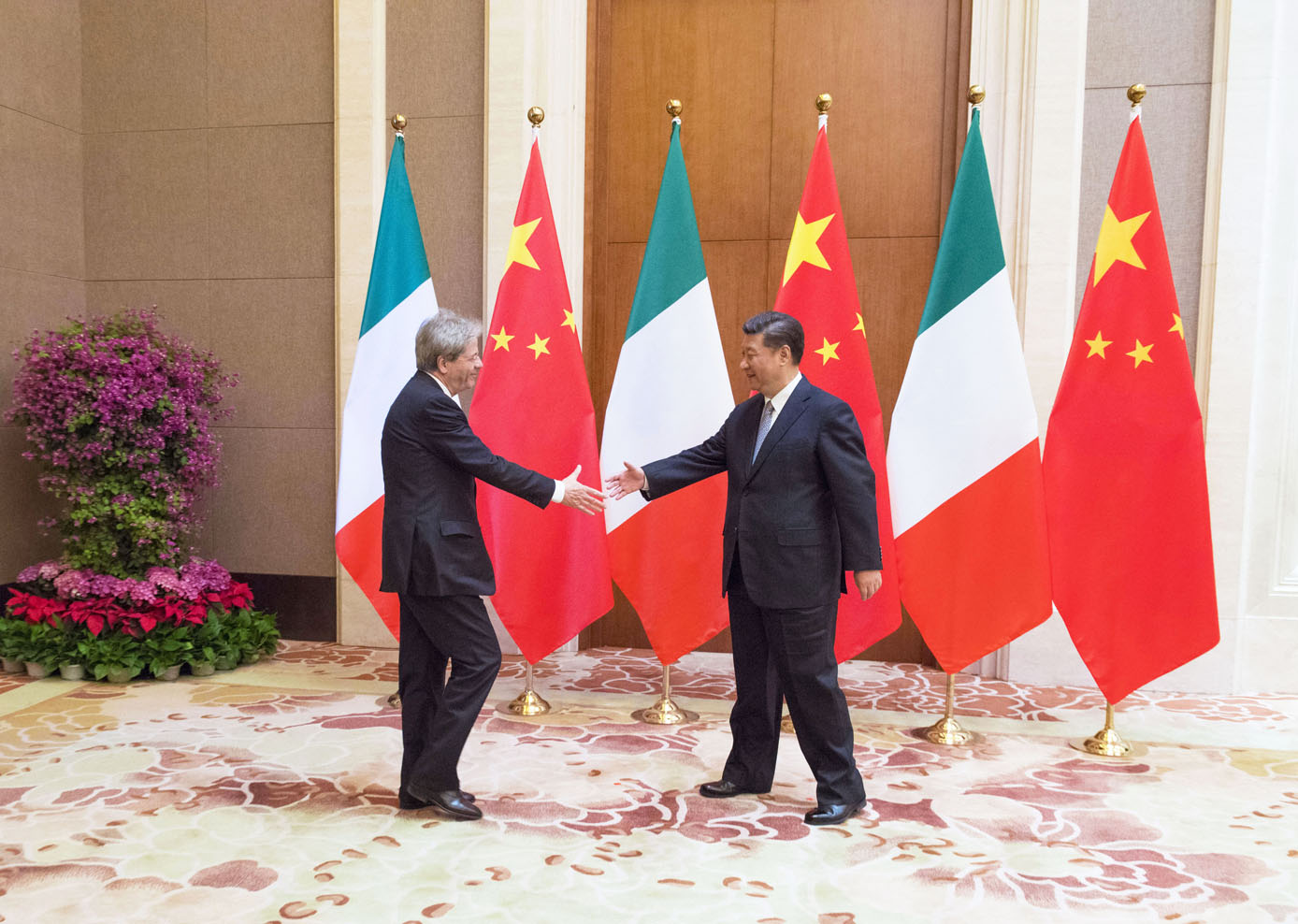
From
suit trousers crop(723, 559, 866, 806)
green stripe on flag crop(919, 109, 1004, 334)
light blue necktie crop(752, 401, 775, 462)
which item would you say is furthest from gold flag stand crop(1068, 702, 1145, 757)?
light blue necktie crop(752, 401, 775, 462)

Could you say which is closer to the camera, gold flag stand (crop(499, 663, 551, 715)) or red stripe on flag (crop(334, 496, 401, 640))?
gold flag stand (crop(499, 663, 551, 715))

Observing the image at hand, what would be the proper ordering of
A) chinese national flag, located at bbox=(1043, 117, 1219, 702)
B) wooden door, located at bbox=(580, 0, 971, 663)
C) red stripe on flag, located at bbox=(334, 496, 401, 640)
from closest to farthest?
chinese national flag, located at bbox=(1043, 117, 1219, 702)
red stripe on flag, located at bbox=(334, 496, 401, 640)
wooden door, located at bbox=(580, 0, 971, 663)

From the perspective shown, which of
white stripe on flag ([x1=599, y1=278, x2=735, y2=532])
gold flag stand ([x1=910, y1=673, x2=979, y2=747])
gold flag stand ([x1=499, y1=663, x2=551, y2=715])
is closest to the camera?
gold flag stand ([x1=910, y1=673, x2=979, y2=747])

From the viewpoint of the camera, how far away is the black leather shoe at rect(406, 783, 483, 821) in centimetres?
313

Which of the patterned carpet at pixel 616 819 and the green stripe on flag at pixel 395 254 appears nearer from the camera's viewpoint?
the patterned carpet at pixel 616 819

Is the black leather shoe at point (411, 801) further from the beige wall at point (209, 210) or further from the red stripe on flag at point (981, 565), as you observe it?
the beige wall at point (209, 210)

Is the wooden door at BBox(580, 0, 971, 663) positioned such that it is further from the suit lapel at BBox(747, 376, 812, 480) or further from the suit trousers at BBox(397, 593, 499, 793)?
the suit trousers at BBox(397, 593, 499, 793)

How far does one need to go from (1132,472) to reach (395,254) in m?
3.51

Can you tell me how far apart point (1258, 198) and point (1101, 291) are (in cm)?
144

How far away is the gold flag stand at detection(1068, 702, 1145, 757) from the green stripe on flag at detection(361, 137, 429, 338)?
145 inches

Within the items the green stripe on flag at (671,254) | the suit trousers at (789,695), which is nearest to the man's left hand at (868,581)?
the suit trousers at (789,695)

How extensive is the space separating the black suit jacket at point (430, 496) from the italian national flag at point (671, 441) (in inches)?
48.5

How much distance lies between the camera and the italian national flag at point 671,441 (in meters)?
4.30

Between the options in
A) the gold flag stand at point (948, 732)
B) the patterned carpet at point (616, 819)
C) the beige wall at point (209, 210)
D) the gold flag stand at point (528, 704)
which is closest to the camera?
the patterned carpet at point (616, 819)
